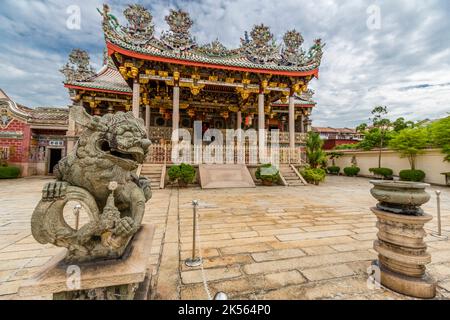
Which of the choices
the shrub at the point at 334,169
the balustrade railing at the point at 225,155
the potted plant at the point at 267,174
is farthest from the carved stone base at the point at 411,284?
the shrub at the point at 334,169

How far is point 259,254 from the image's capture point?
8.46 ft

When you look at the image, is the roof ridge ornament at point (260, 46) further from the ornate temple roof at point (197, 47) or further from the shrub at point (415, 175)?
the shrub at point (415, 175)

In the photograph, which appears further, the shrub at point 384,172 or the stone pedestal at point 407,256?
the shrub at point 384,172

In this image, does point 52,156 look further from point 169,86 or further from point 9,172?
point 169,86

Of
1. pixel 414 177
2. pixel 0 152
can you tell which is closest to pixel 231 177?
pixel 414 177

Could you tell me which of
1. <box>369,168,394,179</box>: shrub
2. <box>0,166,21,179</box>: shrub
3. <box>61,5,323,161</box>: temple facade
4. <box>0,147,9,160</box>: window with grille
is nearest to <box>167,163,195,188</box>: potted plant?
<box>61,5,323,161</box>: temple facade

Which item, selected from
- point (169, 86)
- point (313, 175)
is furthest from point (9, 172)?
point (313, 175)

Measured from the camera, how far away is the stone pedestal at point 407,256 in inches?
69.3

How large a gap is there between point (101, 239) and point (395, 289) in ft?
8.51

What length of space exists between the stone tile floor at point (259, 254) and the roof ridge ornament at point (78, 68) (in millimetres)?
11623

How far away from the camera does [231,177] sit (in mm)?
9742

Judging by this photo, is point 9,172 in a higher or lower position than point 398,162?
lower

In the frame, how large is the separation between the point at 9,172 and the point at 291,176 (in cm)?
1789
